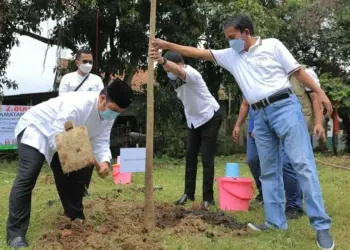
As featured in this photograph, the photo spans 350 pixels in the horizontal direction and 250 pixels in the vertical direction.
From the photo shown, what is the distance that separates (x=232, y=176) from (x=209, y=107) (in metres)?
0.83

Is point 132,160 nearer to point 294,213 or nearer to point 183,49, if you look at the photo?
point 183,49

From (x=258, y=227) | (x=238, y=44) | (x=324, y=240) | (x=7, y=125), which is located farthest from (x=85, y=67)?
(x=7, y=125)

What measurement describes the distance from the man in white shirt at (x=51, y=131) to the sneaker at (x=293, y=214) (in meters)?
1.95

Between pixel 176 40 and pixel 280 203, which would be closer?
pixel 280 203

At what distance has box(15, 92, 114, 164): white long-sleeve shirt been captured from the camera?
3679 millimetres

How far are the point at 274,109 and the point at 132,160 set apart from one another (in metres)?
1.30

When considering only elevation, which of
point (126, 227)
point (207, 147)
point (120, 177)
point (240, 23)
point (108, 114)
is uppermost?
point (240, 23)

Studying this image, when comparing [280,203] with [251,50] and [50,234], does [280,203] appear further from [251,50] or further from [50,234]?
[50,234]

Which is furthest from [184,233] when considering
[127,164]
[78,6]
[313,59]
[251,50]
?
[313,59]

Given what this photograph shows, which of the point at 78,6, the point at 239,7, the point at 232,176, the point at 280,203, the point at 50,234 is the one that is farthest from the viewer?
the point at 239,7

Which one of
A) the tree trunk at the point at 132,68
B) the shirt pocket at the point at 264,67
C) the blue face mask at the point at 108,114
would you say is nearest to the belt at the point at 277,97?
the shirt pocket at the point at 264,67

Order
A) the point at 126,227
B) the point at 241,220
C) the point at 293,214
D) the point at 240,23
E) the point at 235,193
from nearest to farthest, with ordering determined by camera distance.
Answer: the point at 240,23, the point at 126,227, the point at 241,220, the point at 293,214, the point at 235,193

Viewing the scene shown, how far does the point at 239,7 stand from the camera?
11.9m

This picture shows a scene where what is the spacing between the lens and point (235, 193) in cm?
478
